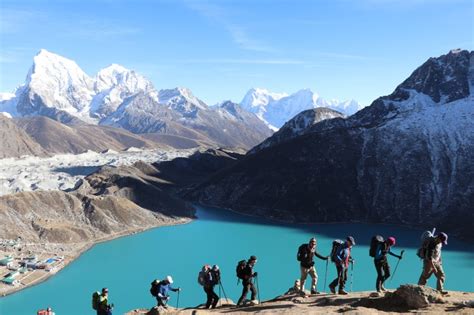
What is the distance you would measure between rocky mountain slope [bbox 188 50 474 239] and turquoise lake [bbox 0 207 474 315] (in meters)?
8.42

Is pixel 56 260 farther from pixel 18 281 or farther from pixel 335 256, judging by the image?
pixel 335 256

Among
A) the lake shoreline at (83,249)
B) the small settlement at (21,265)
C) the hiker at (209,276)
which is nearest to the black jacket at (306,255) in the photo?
the hiker at (209,276)

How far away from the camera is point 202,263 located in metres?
74.9

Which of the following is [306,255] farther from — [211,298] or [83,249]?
[83,249]

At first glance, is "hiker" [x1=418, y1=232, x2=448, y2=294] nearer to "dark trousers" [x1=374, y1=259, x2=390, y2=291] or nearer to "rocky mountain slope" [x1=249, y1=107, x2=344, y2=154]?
"dark trousers" [x1=374, y1=259, x2=390, y2=291]

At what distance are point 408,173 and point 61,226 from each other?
3343 inches

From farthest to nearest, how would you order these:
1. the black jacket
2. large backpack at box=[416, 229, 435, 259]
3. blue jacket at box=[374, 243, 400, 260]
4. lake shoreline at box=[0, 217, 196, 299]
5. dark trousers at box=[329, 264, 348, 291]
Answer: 1. lake shoreline at box=[0, 217, 196, 299]
2. dark trousers at box=[329, 264, 348, 291]
3. the black jacket
4. blue jacket at box=[374, 243, 400, 260]
5. large backpack at box=[416, 229, 435, 259]

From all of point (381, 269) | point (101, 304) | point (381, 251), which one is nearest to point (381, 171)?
point (381, 269)

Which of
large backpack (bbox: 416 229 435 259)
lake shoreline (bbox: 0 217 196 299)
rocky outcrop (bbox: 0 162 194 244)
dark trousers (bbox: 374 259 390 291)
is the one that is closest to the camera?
large backpack (bbox: 416 229 435 259)

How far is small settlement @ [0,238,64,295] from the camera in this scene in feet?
199

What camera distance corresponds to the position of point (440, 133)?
12812 centimetres

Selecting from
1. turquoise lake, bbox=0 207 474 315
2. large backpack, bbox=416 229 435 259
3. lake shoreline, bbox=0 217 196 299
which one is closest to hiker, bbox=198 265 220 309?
large backpack, bbox=416 229 435 259

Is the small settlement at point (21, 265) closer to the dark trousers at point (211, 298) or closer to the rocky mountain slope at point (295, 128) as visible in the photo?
the dark trousers at point (211, 298)

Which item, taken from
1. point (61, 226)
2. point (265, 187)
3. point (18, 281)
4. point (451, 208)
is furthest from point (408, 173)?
point (18, 281)
